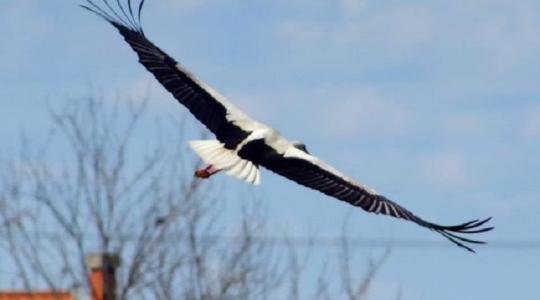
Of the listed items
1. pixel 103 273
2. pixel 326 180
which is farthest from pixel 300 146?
pixel 103 273

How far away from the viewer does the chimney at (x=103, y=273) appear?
922 inches

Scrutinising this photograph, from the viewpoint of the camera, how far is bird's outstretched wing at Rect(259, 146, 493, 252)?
55.6ft

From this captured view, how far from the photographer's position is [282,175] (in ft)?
56.1

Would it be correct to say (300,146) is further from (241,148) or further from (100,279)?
(100,279)

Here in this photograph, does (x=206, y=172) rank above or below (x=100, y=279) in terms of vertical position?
below

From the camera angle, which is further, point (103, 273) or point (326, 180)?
point (103, 273)

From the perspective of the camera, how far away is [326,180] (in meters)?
17.4

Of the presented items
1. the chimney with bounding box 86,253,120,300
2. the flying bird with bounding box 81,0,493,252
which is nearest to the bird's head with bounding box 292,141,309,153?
the flying bird with bounding box 81,0,493,252

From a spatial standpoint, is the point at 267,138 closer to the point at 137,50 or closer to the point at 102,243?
the point at 137,50

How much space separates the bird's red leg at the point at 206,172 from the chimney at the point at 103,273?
6.80 meters

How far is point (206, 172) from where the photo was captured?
54.4 ft

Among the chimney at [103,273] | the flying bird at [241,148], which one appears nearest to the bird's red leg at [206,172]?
the flying bird at [241,148]

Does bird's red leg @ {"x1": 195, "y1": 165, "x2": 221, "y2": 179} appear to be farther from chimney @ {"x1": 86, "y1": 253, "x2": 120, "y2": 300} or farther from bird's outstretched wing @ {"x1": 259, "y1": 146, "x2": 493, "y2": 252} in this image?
chimney @ {"x1": 86, "y1": 253, "x2": 120, "y2": 300}

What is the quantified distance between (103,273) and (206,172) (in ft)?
22.8
